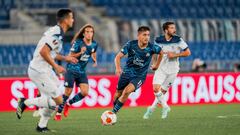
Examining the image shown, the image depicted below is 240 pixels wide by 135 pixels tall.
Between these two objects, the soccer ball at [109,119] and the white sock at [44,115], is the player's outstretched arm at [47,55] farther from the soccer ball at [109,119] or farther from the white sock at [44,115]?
the soccer ball at [109,119]

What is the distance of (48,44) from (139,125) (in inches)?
124

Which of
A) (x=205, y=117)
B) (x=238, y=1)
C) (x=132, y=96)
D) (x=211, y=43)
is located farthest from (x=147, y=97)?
(x=238, y=1)

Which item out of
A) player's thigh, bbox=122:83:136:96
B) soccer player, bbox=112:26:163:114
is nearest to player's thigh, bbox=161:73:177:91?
soccer player, bbox=112:26:163:114

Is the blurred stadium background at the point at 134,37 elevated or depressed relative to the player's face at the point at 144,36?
depressed

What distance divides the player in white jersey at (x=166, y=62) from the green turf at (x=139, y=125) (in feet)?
A: 1.21

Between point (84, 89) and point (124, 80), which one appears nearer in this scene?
point (124, 80)

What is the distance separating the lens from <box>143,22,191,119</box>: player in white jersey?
678 inches

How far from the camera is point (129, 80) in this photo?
635 inches

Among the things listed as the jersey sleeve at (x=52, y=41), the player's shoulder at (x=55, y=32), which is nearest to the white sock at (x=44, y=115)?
the jersey sleeve at (x=52, y=41)

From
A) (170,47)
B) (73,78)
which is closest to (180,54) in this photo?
(170,47)

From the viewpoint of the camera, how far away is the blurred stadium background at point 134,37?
1858 cm

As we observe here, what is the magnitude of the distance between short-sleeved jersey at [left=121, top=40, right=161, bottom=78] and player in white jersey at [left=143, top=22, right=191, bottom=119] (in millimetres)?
1088

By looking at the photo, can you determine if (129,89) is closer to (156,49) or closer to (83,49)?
(156,49)

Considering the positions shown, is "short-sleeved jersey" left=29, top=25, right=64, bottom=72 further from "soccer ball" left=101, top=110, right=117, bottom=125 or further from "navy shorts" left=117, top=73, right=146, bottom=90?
"navy shorts" left=117, top=73, right=146, bottom=90
